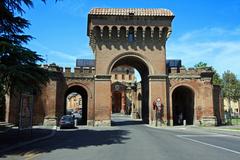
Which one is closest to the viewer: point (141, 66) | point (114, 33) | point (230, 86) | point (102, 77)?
point (102, 77)

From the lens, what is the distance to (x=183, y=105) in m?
48.1

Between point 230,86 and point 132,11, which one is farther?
point 230,86

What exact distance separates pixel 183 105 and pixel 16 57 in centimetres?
3449

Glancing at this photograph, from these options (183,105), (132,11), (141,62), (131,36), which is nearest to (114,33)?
(131,36)

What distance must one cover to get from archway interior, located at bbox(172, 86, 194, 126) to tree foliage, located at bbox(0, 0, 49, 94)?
28.3 m

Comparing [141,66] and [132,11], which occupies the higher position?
[132,11]

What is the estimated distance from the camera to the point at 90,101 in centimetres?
4116

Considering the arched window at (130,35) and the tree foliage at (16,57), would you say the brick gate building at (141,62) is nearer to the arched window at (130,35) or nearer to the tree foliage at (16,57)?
the arched window at (130,35)

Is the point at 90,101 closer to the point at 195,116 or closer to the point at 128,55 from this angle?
the point at 128,55

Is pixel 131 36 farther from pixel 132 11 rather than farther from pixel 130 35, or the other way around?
pixel 132 11

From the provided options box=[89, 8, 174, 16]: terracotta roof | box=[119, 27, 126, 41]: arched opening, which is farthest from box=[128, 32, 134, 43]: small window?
box=[89, 8, 174, 16]: terracotta roof

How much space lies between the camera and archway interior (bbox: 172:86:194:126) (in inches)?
1736

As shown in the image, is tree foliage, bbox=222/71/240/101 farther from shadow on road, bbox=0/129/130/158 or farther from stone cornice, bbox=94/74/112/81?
shadow on road, bbox=0/129/130/158

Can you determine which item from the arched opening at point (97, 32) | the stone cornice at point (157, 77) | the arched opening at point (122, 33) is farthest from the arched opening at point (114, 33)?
the stone cornice at point (157, 77)
